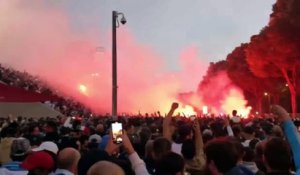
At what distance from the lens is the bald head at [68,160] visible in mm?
5605

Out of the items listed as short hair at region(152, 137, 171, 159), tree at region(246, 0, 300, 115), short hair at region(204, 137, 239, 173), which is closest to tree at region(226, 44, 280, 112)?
tree at region(246, 0, 300, 115)

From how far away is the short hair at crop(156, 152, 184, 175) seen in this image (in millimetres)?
4753

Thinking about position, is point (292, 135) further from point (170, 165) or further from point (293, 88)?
point (293, 88)

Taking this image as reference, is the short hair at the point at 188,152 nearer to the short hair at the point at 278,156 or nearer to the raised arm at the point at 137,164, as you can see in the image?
the raised arm at the point at 137,164

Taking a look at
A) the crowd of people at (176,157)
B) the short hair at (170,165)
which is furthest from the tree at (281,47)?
the short hair at (170,165)

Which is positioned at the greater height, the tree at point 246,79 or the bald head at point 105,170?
the tree at point 246,79

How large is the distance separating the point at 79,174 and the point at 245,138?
5.38 m

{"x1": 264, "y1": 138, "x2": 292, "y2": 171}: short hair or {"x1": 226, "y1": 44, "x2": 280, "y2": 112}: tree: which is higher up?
{"x1": 226, "y1": 44, "x2": 280, "y2": 112}: tree

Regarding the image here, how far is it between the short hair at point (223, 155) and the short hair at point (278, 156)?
1.80 feet

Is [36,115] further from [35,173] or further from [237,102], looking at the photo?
[237,102]

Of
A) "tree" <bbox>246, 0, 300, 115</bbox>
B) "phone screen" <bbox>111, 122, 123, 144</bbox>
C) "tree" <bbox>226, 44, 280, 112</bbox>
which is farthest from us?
"tree" <bbox>226, 44, 280, 112</bbox>

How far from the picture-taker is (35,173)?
17.8ft

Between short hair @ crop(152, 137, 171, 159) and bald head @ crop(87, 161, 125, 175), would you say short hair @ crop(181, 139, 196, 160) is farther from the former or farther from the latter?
bald head @ crop(87, 161, 125, 175)

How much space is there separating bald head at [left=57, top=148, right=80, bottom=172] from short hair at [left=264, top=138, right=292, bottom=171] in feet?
6.80
